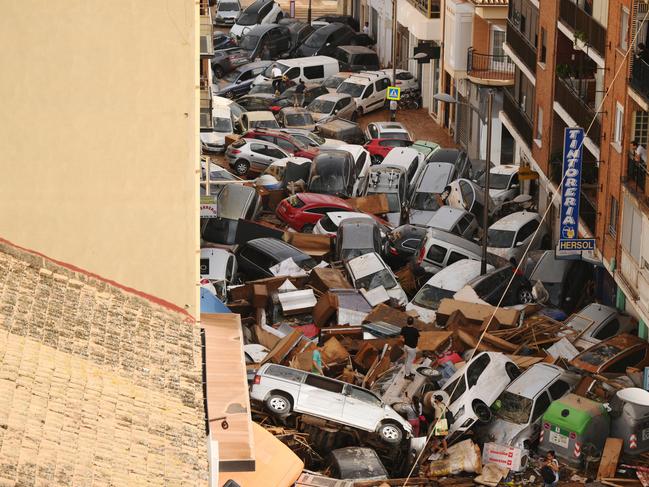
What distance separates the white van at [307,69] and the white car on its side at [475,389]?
A: 3640cm

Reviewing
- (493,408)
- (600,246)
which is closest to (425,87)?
(600,246)

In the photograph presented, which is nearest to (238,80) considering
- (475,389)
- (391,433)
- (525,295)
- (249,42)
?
(249,42)

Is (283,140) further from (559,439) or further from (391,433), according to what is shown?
(559,439)

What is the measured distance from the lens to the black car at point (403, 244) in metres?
35.0

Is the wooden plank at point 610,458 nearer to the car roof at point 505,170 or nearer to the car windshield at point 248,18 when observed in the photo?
the car roof at point 505,170

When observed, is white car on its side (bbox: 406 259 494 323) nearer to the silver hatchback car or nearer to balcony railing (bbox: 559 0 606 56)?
balcony railing (bbox: 559 0 606 56)

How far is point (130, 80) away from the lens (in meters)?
16.6

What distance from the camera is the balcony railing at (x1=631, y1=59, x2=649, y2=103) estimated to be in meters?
25.5

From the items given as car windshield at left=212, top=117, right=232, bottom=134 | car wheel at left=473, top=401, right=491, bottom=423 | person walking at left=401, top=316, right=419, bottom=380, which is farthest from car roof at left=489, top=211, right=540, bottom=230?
car windshield at left=212, top=117, right=232, bottom=134

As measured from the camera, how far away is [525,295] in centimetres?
3209

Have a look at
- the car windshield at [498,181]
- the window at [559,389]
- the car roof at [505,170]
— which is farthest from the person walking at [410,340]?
the car roof at [505,170]

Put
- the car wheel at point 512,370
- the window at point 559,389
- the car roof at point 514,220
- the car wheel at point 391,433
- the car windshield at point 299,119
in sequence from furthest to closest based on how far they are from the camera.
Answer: the car windshield at point 299,119 < the car roof at point 514,220 < the car wheel at point 512,370 < the window at point 559,389 < the car wheel at point 391,433

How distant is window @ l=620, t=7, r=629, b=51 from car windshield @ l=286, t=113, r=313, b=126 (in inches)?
975

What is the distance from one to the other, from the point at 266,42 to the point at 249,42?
90cm
